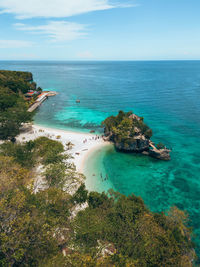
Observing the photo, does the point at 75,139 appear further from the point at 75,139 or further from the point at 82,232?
the point at 82,232

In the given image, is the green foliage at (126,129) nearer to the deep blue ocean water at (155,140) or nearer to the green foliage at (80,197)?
the deep blue ocean water at (155,140)

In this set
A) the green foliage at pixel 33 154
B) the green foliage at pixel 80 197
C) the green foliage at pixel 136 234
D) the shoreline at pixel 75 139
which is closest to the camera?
the green foliage at pixel 136 234

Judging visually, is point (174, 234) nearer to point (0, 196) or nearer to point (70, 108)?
point (0, 196)

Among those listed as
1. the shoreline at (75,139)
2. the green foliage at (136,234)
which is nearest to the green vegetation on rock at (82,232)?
the green foliage at (136,234)

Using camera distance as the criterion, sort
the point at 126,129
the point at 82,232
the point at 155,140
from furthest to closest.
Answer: the point at 155,140 → the point at 126,129 → the point at 82,232

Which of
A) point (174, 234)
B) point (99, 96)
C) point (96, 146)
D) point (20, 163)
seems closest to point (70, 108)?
point (99, 96)

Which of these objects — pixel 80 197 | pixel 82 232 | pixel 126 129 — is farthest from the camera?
pixel 126 129

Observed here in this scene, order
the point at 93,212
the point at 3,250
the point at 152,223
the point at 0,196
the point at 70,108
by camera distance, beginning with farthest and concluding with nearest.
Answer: the point at 70,108 → the point at 93,212 → the point at 152,223 → the point at 0,196 → the point at 3,250

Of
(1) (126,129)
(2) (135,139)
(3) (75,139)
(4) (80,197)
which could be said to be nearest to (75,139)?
(3) (75,139)
